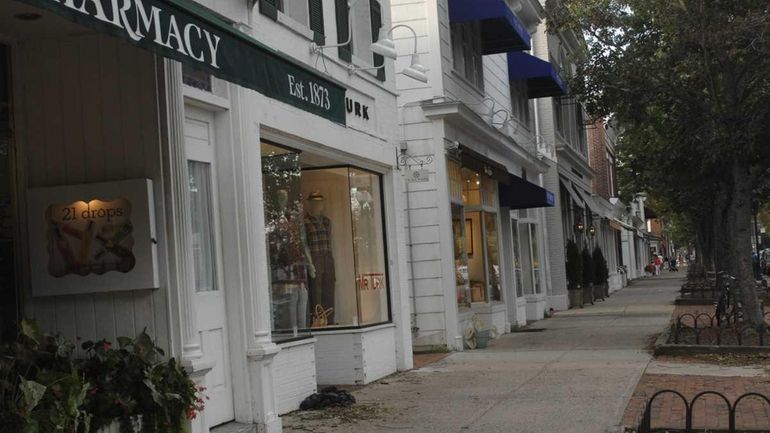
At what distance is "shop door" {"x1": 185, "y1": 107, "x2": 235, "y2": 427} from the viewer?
27.2 feet

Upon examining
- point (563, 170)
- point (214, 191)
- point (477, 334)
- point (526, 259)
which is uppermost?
point (563, 170)

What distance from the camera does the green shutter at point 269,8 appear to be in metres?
9.86

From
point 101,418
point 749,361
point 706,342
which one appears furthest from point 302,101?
point 706,342

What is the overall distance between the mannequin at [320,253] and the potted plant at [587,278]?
19581 mm

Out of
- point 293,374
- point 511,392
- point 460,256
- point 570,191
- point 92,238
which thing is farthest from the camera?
point 570,191

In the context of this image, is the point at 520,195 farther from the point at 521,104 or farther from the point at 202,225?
the point at 202,225

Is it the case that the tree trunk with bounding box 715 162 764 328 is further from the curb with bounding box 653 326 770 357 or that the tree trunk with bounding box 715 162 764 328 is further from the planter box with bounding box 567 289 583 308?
the planter box with bounding box 567 289 583 308

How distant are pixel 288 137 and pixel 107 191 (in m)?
3.87

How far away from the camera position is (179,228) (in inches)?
274

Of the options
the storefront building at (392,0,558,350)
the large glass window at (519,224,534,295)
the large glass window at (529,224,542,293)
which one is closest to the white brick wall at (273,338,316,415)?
the storefront building at (392,0,558,350)

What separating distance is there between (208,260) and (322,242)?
3826 millimetres

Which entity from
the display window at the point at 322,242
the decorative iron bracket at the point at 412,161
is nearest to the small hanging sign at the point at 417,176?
the decorative iron bracket at the point at 412,161

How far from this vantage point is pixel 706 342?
50.8 feet

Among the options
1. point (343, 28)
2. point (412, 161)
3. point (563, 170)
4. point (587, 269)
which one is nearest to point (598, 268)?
point (587, 269)
